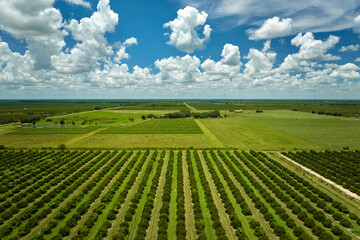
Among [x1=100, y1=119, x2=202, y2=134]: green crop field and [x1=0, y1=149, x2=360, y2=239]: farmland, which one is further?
[x1=100, y1=119, x2=202, y2=134]: green crop field

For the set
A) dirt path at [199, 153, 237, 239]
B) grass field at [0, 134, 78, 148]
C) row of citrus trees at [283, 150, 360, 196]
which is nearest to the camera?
dirt path at [199, 153, 237, 239]

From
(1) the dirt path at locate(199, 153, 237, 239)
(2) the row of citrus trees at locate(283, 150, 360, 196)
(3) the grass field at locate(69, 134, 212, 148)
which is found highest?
(3) the grass field at locate(69, 134, 212, 148)

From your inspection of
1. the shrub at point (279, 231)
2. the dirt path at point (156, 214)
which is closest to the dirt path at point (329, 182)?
the shrub at point (279, 231)

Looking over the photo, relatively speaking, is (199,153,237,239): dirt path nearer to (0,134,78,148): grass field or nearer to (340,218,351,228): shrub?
(340,218,351,228): shrub

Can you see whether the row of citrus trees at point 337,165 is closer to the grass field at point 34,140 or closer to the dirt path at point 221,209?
the dirt path at point 221,209

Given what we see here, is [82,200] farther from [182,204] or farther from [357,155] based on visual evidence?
[357,155]

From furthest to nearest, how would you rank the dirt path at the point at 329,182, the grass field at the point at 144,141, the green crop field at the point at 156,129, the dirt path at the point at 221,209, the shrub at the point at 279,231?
the green crop field at the point at 156,129 < the grass field at the point at 144,141 < the dirt path at the point at 329,182 < the dirt path at the point at 221,209 < the shrub at the point at 279,231

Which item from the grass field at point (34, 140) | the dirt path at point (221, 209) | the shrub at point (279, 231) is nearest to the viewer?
the shrub at point (279, 231)

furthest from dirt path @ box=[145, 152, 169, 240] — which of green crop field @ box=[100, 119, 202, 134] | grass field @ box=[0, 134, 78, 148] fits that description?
green crop field @ box=[100, 119, 202, 134]

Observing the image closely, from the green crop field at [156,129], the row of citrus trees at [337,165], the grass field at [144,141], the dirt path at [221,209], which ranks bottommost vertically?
the dirt path at [221,209]

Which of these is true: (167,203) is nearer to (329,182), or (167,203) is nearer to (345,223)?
(345,223)
